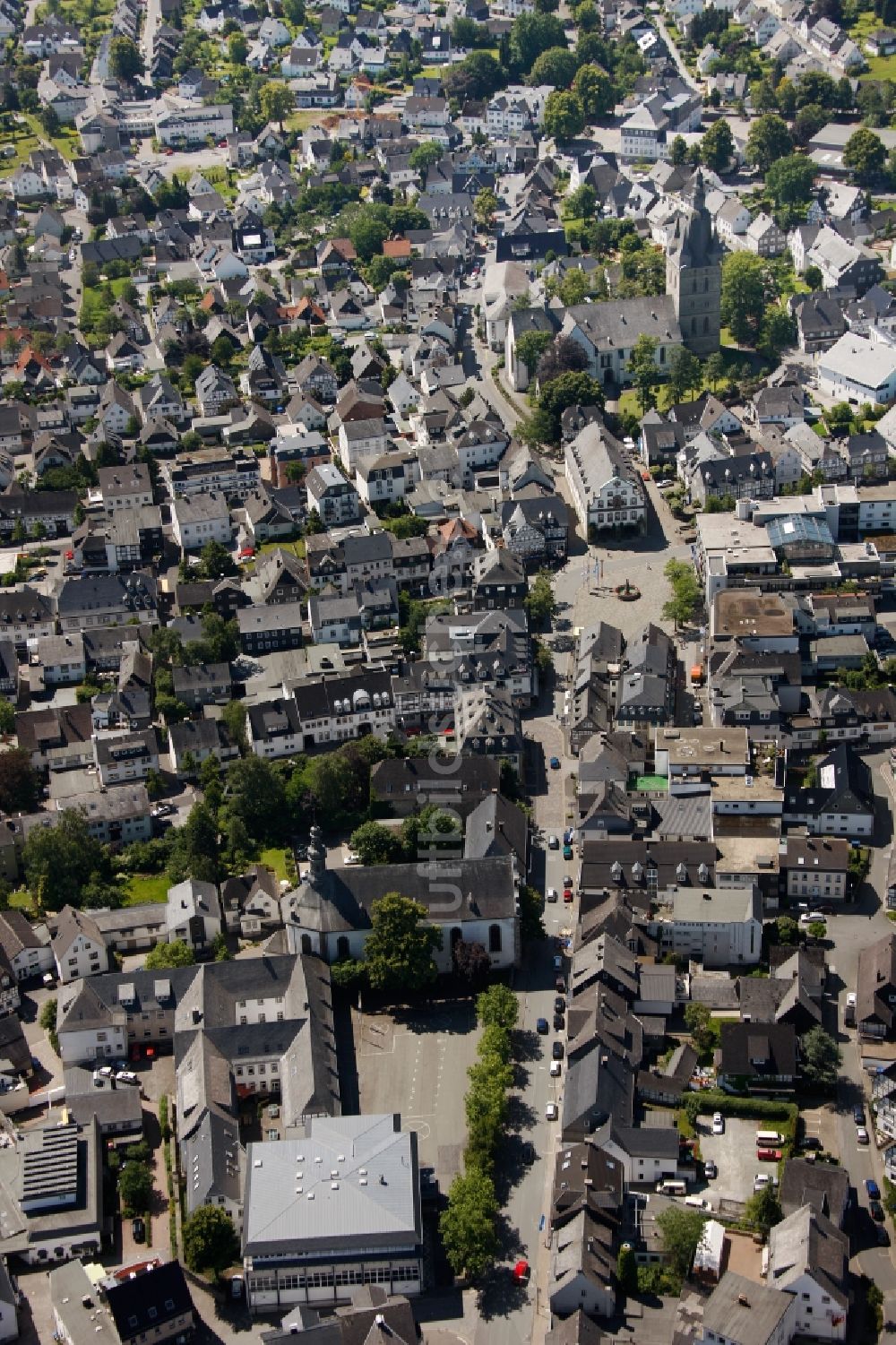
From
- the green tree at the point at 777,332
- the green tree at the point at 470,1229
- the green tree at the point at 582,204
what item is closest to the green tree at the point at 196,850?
the green tree at the point at 470,1229

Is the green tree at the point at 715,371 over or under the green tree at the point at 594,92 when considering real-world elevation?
under

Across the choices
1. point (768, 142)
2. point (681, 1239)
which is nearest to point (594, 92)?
point (768, 142)

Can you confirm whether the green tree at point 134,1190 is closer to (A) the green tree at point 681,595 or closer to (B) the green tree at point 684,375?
(A) the green tree at point 681,595

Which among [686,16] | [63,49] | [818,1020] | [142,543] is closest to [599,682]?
[818,1020]

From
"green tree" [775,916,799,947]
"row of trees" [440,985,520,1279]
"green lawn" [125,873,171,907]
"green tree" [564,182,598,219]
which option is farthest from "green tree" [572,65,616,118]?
"row of trees" [440,985,520,1279]

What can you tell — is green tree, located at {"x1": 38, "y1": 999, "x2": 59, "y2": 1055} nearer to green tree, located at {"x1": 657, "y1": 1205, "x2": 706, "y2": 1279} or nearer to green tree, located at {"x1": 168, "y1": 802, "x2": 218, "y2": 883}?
green tree, located at {"x1": 168, "y1": 802, "x2": 218, "y2": 883}

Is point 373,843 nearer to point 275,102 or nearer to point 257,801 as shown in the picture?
point 257,801
